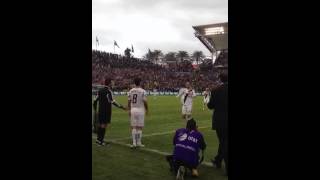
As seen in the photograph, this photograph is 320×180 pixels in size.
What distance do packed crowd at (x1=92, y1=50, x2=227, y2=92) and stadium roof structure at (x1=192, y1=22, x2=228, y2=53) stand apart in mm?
3148

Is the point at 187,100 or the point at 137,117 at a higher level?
the point at 187,100

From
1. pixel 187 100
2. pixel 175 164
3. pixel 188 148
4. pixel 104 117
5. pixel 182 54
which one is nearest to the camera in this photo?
pixel 188 148

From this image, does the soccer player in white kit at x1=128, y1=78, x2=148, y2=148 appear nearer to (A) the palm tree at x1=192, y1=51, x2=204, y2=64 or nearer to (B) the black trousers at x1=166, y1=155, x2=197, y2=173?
(B) the black trousers at x1=166, y1=155, x2=197, y2=173

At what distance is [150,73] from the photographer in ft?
212

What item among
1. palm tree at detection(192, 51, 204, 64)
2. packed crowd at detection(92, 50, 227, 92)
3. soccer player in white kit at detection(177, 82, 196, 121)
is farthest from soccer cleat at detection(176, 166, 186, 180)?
palm tree at detection(192, 51, 204, 64)

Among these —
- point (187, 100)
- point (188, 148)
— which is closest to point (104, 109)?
point (188, 148)

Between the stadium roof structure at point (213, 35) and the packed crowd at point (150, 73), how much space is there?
10.3 ft

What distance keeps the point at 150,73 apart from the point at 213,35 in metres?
11.6

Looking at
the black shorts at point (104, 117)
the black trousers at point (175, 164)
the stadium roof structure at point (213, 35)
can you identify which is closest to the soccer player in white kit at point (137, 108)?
the black shorts at point (104, 117)

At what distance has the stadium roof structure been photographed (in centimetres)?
6438

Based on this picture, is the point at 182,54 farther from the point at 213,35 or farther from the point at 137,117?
the point at 137,117

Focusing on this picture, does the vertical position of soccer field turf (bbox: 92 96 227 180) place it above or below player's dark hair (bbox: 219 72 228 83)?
below
